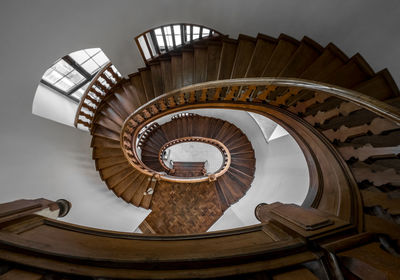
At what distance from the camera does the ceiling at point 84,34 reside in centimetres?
241

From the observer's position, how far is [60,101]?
427 centimetres

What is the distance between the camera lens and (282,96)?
2.62 m

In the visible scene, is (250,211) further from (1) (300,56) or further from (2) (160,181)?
(1) (300,56)

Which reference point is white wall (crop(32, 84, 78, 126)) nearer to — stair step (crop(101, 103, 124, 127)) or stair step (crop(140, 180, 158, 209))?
stair step (crop(101, 103, 124, 127))

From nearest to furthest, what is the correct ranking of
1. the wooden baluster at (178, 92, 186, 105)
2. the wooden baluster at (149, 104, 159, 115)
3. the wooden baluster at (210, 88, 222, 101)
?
the wooden baluster at (210, 88, 222, 101) < the wooden baluster at (178, 92, 186, 105) < the wooden baluster at (149, 104, 159, 115)

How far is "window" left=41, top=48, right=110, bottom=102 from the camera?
13.9 feet

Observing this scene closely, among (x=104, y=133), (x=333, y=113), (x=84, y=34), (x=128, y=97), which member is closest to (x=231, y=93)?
(x=333, y=113)

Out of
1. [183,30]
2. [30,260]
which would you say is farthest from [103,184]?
[183,30]

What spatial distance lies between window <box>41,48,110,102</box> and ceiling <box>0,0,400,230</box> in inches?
55.7

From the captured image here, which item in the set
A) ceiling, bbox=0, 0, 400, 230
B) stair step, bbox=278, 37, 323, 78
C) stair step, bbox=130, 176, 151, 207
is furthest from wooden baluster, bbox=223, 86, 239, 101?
stair step, bbox=130, 176, 151, 207

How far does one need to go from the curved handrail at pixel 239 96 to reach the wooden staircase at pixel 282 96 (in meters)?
0.04

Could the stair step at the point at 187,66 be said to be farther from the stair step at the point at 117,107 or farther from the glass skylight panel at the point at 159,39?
the stair step at the point at 117,107

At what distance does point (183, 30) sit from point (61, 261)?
5536 mm

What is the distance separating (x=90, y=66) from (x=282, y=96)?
5.11 m
